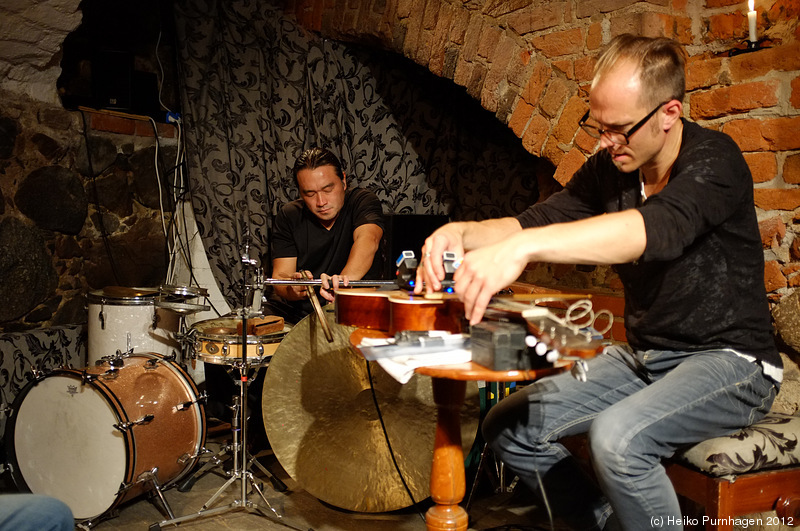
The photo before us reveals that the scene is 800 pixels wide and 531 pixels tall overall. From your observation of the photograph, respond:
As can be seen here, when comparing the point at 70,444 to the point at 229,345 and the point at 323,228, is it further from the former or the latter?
the point at 323,228

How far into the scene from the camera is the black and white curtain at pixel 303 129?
3539 mm

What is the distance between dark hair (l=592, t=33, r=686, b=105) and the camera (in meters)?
1.57

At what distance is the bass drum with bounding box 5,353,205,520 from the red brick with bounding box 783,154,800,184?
221 cm

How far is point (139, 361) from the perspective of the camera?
2607mm

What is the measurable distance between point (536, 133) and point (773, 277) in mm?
976

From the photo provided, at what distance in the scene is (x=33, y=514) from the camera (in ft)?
4.08

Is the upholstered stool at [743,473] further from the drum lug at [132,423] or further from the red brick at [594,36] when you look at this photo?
the drum lug at [132,423]

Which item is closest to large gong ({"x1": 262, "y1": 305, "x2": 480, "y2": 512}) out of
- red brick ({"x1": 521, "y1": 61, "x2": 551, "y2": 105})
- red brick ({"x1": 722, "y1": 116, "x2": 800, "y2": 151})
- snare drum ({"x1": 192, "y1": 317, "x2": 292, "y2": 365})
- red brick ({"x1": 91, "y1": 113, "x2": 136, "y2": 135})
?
snare drum ({"x1": 192, "y1": 317, "x2": 292, "y2": 365})

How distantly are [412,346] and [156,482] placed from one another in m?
1.57

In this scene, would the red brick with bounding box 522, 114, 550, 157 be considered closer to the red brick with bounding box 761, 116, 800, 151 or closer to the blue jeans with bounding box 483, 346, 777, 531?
the red brick with bounding box 761, 116, 800, 151

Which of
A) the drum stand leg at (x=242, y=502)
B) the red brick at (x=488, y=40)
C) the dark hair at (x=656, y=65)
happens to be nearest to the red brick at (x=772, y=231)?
the dark hair at (x=656, y=65)

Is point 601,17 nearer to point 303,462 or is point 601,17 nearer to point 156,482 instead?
point 303,462

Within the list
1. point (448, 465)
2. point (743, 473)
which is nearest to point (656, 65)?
point (743, 473)

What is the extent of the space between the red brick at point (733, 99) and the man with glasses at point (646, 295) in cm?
50
